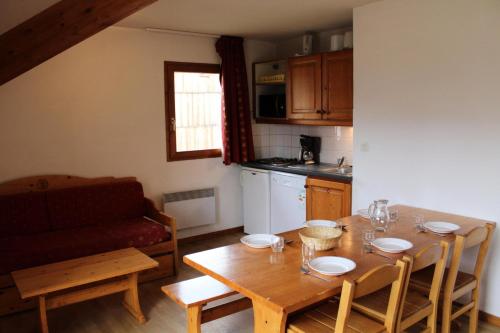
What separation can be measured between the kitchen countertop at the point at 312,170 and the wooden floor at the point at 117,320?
152cm

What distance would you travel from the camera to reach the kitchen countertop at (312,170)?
13.7 ft

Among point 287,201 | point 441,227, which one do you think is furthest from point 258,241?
point 287,201

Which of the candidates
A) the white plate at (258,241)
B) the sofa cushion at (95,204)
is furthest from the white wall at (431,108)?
the sofa cushion at (95,204)

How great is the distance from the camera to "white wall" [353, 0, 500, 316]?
121 inches

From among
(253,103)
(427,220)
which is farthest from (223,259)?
(253,103)

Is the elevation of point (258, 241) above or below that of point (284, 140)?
below

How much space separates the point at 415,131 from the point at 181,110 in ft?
8.54

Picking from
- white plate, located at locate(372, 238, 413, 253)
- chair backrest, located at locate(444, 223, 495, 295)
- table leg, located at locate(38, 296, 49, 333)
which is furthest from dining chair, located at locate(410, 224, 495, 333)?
table leg, located at locate(38, 296, 49, 333)

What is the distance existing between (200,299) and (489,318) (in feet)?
7.04

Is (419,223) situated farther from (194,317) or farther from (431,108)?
(194,317)

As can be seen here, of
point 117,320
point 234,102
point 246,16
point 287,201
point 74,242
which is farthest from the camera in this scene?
point 234,102

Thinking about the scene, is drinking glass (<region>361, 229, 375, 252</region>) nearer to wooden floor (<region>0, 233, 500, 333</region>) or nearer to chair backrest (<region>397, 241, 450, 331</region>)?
chair backrest (<region>397, 241, 450, 331</region>)

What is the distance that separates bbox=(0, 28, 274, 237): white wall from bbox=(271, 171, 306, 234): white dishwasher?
33.6 inches

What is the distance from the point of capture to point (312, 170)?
4480mm
